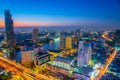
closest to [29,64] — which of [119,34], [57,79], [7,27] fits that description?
[57,79]

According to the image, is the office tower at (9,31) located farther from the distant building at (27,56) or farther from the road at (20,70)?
Answer: the distant building at (27,56)

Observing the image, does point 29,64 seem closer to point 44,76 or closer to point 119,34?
point 44,76

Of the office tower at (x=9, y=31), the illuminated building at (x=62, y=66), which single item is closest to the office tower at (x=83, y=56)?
the illuminated building at (x=62, y=66)

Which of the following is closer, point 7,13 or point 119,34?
point 7,13

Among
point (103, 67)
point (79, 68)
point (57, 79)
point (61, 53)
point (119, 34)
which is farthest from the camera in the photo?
point (119, 34)

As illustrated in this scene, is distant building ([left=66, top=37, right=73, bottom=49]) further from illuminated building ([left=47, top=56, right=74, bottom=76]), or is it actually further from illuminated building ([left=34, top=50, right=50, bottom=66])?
illuminated building ([left=47, top=56, right=74, bottom=76])

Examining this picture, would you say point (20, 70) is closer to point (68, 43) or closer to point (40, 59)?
point (40, 59)

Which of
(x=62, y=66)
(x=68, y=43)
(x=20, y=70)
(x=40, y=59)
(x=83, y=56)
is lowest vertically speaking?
(x=20, y=70)

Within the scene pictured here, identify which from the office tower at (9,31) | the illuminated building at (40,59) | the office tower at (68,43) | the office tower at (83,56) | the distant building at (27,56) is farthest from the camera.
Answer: the office tower at (9,31)

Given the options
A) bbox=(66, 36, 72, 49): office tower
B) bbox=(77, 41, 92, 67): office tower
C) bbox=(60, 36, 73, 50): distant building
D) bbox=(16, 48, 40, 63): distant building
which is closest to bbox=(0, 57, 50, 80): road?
bbox=(16, 48, 40, 63): distant building

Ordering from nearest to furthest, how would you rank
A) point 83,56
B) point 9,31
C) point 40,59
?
point 83,56
point 40,59
point 9,31

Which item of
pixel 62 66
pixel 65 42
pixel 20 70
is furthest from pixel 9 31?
pixel 62 66
